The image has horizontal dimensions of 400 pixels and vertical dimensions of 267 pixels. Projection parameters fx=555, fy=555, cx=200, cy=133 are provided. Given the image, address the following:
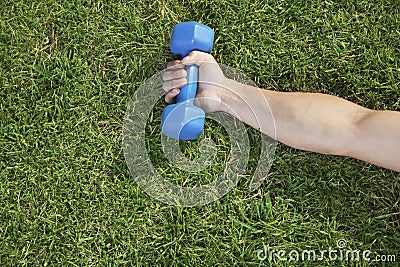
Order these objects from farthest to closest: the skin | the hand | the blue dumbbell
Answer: the hand < the blue dumbbell < the skin

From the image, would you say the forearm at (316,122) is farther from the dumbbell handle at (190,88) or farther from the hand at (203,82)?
the dumbbell handle at (190,88)

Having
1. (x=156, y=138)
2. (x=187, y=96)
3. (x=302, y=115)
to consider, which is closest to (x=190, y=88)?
(x=187, y=96)

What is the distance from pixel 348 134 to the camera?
215 centimetres

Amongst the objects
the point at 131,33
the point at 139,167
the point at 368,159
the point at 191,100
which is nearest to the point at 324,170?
the point at 368,159

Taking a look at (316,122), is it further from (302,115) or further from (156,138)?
(156,138)

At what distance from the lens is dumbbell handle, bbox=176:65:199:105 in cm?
230

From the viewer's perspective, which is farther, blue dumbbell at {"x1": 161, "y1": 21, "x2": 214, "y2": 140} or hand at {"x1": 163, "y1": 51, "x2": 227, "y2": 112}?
hand at {"x1": 163, "y1": 51, "x2": 227, "y2": 112}

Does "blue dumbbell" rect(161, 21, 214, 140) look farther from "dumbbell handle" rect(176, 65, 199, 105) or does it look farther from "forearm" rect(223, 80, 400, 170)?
"forearm" rect(223, 80, 400, 170)

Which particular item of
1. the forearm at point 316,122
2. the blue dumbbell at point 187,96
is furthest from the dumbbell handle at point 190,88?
the forearm at point 316,122

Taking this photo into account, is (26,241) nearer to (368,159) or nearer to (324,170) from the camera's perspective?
(324,170)

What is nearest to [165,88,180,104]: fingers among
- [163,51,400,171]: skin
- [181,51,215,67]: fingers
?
[163,51,400,171]: skin

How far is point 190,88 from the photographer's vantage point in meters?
2.30

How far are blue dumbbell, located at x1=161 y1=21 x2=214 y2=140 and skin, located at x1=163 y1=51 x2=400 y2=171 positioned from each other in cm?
3

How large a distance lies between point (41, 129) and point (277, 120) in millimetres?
1041
